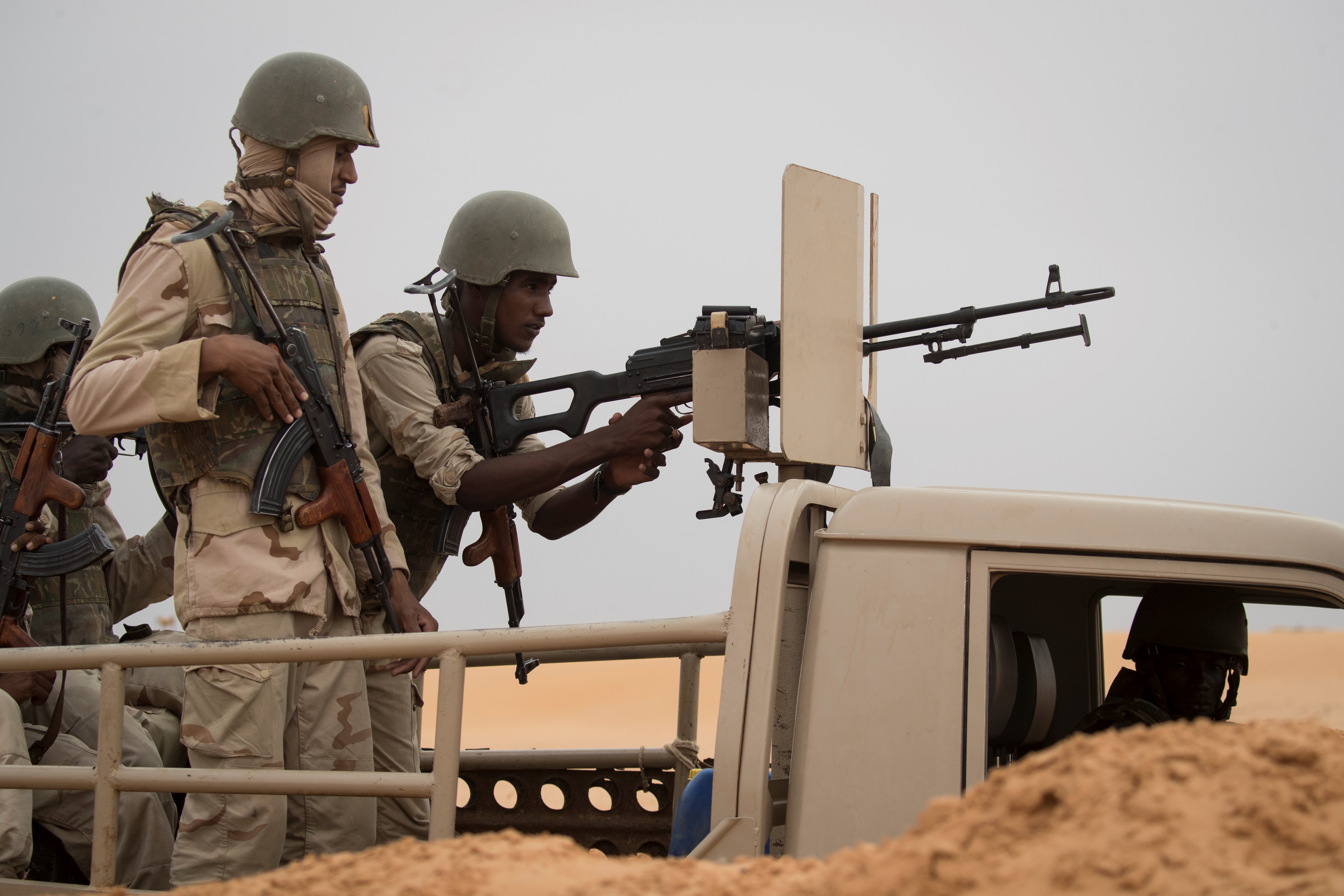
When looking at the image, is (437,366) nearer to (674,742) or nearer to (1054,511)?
(674,742)

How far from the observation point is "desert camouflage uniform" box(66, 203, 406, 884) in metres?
3.16

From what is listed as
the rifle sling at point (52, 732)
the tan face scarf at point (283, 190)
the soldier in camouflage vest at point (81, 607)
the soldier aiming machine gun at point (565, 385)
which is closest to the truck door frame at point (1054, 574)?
the soldier aiming machine gun at point (565, 385)

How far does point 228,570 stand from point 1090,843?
256 centimetres

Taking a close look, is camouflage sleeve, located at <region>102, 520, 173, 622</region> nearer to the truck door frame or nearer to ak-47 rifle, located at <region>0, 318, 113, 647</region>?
ak-47 rifle, located at <region>0, 318, 113, 647</region>

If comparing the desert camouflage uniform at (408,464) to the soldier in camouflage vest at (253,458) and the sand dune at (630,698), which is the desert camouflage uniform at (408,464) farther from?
the sand dune at (630,698)

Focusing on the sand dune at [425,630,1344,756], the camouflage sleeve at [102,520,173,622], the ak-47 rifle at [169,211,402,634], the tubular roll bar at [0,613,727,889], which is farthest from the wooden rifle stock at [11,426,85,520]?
the sand dune at [425,630,1344,756]

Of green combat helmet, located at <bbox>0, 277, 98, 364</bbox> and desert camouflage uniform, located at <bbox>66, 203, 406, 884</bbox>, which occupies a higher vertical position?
green combat helmet, located at <bbox>0, 277, 98, 364</bbox>

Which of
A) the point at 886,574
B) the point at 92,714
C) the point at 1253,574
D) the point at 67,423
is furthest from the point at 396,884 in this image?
the point at 67,423

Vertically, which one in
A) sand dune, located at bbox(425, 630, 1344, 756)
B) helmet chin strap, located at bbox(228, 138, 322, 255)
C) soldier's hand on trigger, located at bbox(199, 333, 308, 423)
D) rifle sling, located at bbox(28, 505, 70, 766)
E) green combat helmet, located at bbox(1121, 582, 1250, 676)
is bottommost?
sand dune, located at bbox(425, 630, 1344, 756)

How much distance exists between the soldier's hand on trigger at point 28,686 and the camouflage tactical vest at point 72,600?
455 millimetres

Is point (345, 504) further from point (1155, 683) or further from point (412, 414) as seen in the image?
point (1155, 683)

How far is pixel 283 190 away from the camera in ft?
12.2

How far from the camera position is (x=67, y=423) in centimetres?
485

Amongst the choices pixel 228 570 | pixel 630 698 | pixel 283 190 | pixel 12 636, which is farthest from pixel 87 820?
pixel 630 698
